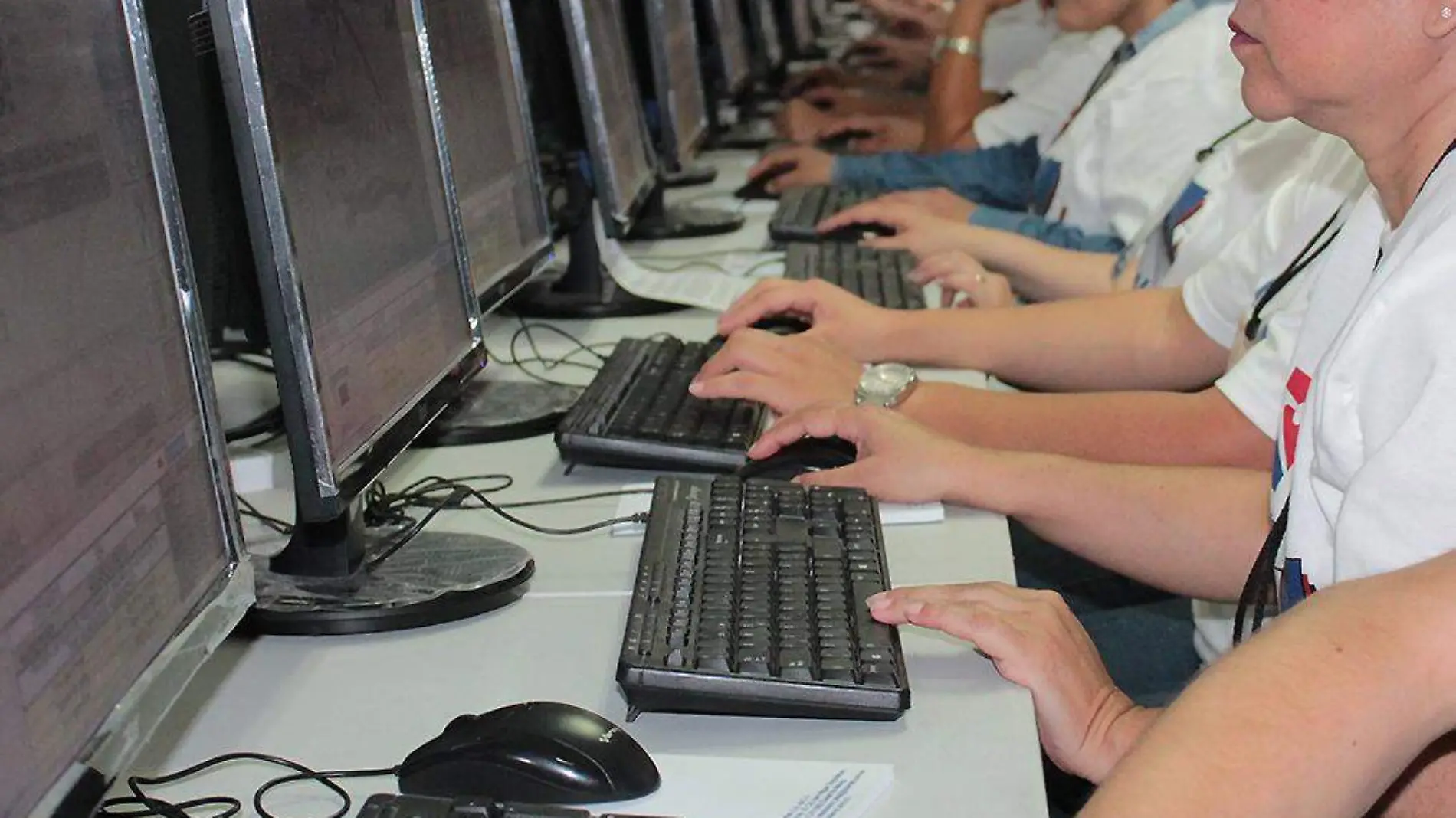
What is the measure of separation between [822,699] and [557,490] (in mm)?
484

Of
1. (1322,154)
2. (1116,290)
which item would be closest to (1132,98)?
(1116,290)

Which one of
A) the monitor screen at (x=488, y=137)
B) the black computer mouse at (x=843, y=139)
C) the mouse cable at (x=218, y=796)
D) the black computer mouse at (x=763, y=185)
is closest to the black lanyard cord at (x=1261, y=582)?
the mouse cable at (x=218, y=796)

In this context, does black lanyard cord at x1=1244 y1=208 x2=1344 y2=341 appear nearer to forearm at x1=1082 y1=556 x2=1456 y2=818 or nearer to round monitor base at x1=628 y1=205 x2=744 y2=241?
forearm at x1=1082 y1=556 x2=1456 y2=818

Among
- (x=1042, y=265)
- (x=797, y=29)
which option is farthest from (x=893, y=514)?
(x=797, y=29)

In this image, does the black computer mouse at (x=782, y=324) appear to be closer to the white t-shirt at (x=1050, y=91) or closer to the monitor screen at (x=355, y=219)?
the monitor screen at (x=355, y=219)

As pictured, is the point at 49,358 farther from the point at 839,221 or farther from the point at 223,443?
the point at 839,221

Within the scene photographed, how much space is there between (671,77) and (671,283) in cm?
51

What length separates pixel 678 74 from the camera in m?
2.54

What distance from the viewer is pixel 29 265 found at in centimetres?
75

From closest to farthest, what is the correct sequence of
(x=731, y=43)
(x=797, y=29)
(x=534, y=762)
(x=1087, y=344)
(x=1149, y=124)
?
(x=534, y=762) < (x=1087, y=344) < (x=1149, y=124) < (x=731, y=43) < (x=797, y=29)

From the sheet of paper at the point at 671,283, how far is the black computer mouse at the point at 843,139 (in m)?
1.42

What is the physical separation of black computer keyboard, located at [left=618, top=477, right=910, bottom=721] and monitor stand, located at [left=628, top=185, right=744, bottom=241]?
1.19 metres

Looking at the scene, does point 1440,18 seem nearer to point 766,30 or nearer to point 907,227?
point 907,227

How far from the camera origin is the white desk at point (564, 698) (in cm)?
93
